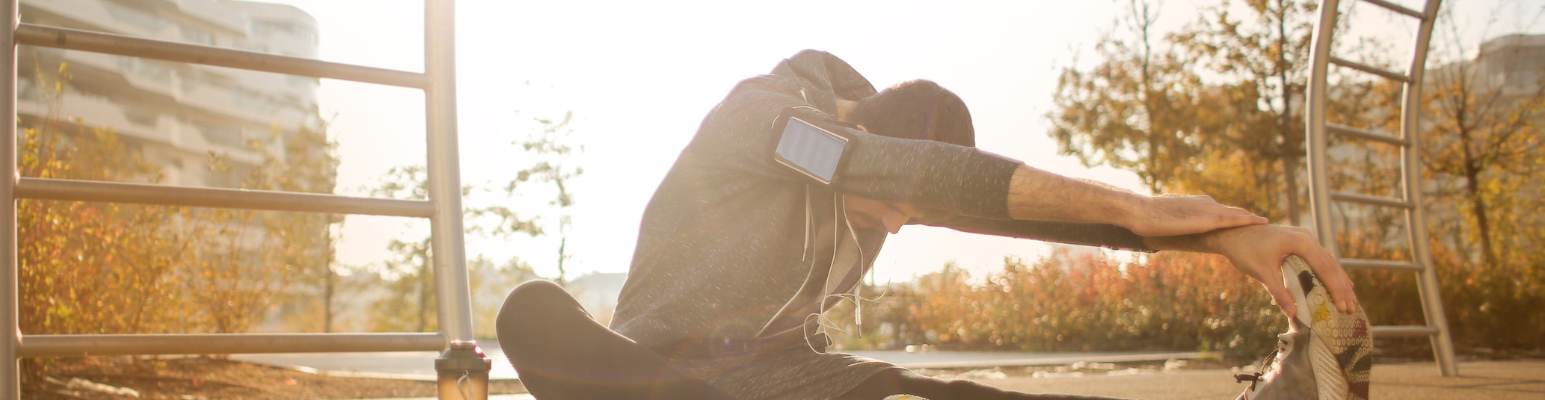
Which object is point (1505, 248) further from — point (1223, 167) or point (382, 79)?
point (382, 79)

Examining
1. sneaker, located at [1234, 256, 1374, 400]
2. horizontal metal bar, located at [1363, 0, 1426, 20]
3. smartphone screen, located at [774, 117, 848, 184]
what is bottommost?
sneaker, located at [1234, 256, 1374, 400]

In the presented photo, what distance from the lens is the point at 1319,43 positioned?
332 cm

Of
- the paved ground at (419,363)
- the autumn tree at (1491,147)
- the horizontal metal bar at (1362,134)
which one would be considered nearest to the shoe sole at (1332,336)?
the horizontal metal bar at (1362,134)

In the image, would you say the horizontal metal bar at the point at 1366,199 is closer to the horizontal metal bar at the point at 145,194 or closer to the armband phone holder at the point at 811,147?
the armband phone holder at the point at 811,147

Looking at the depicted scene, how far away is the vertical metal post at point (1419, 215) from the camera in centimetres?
360

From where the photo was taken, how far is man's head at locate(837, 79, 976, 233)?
137 cm

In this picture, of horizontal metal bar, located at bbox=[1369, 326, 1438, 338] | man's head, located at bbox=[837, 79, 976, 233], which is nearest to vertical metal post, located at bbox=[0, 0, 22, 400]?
man's head, located at bbox=[837, 79, 976, 233]

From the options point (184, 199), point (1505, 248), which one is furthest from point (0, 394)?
point (1505, 248)

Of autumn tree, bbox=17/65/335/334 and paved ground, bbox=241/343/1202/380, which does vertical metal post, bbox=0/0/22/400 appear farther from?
paved ground, bbox=241/343/1202/380

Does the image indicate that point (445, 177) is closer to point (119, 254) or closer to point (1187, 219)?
point (1187, 219)

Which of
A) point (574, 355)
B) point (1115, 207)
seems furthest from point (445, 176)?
point (1115, 207)

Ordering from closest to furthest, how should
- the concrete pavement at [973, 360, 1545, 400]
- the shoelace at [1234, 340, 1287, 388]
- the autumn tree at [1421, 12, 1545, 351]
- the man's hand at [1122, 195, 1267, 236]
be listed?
the man's hand at [1122, 195, 1267, 236] < the shoelace at [1234, 340, 1287, 388] < the concrete pavement at [973, 360, 1545, 400] < the autumn tree at [1421, 12, 1545, 351]

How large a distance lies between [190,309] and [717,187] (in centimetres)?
451

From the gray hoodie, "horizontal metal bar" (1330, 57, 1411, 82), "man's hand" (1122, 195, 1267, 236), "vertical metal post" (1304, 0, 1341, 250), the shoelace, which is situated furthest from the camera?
"horizontal metal bar" (1330, 57, 1411, 82)
